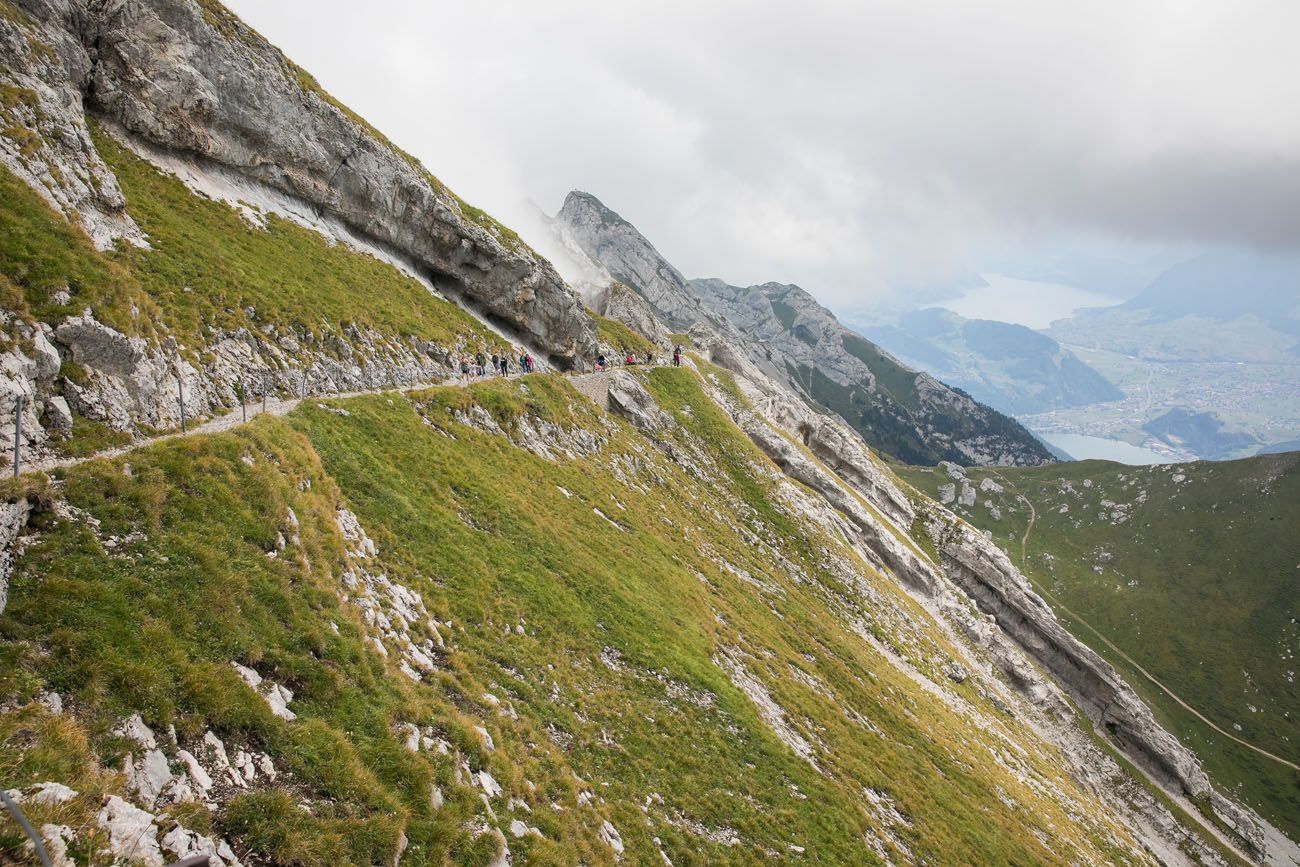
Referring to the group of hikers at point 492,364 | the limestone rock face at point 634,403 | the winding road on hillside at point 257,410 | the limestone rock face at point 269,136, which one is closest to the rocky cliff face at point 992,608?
the limestone rock face at point 634,403

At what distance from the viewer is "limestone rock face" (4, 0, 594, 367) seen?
31172 millimetres

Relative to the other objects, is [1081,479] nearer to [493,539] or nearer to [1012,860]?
[1012,860]

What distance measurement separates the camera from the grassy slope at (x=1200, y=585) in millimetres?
96938

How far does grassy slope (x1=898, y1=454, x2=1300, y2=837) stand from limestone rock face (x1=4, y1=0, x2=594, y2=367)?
440 feet

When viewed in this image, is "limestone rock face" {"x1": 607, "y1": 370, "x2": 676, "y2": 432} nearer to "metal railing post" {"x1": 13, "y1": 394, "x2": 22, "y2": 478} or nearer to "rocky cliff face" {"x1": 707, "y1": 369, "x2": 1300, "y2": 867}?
"rocky cliff face" {"x1": 707, "y1": 369, "x2": 1300, "y2": 867}

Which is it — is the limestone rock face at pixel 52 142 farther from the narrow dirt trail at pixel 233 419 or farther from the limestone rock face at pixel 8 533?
the limestone rock face at pixel 8 533

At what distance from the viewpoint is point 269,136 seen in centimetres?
4109

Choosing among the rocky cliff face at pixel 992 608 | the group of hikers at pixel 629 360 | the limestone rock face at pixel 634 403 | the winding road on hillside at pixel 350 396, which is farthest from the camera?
the rocky cliff face at pixel 992 608

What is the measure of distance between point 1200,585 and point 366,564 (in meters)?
178

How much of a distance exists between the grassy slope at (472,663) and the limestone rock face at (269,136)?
18.2 m

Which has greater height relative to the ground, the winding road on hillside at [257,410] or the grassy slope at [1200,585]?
the grassy slope at [1200,585]

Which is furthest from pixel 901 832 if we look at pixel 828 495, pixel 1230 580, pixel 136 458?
pixel 1230 580

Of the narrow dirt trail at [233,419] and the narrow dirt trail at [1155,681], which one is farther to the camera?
the narrow dirt trail at [1155,681]

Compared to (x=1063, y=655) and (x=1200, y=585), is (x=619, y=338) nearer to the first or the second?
(x=1063, y=655)
